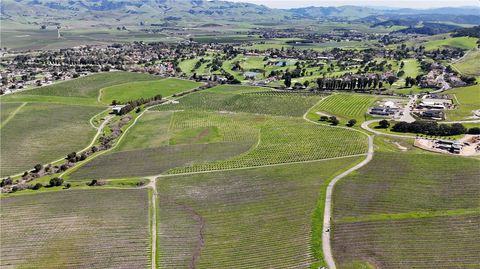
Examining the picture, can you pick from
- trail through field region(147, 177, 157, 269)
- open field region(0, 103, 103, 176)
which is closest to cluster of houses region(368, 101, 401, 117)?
trail through field region(147, 177, 157, 269)

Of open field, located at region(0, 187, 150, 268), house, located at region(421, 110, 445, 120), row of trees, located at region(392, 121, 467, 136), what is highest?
house, located at region(421, 110, 445, 120)

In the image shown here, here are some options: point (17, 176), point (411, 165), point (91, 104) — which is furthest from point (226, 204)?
point (91, 104)

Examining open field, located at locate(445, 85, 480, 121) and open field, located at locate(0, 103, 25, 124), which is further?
open field, located at locate(0, 103, 25, 124)

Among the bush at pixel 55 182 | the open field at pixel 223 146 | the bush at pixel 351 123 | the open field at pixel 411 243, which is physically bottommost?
the bush at pixel 55 182

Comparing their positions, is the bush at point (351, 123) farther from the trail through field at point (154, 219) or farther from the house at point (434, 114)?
the trail through field at point (154, 219)

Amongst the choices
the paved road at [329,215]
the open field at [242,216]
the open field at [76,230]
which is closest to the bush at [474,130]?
the paved road at [329,215]

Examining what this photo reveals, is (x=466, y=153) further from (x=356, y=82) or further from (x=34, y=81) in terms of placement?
(x=34, y=81)

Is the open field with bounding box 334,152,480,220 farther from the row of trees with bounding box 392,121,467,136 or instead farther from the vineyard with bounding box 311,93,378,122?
the vineyard with bounding box 311,93,378,122
